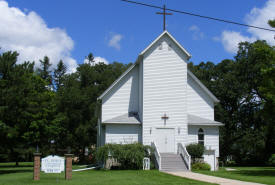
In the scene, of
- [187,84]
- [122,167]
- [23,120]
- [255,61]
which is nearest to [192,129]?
[187,84]

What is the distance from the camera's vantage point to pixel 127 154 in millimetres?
25250

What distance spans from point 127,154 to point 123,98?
6586 mm

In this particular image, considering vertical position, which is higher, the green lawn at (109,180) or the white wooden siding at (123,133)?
the white wooden siding at (123,133)

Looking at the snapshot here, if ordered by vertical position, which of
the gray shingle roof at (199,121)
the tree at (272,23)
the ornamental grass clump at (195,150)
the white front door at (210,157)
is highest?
the tree at (272,23)

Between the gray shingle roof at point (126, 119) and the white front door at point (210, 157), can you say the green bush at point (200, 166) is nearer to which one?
the white front door at point (210, 157)

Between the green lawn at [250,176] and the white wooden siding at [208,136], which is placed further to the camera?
the white wooden siding at [208,136]

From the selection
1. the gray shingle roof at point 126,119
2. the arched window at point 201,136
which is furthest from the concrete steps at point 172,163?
the gray shingle roof at point 126,119

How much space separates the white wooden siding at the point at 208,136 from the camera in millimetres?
29141

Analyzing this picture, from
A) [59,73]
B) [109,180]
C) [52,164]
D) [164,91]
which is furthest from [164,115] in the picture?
[59,73]

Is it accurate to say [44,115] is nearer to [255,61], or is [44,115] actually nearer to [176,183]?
[255,61]

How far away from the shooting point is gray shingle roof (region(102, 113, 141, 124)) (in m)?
28.5

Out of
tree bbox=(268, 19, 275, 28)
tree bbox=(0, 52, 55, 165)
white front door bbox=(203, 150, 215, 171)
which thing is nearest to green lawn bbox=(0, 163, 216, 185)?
tree bbox=(0, 52, 55, 165)

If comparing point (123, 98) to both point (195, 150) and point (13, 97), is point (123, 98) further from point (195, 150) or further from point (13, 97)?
point (13, 97)

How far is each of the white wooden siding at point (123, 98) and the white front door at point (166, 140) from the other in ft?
11.5
